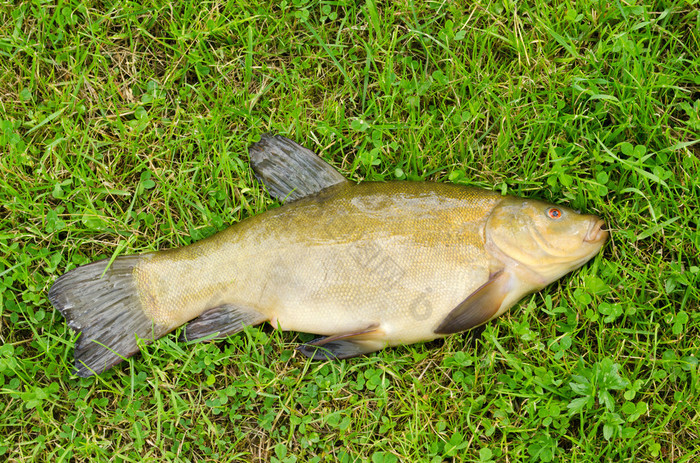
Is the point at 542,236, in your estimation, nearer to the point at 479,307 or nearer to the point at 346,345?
the point at 479,307

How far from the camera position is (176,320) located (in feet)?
11.5

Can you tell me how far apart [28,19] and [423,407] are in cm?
359

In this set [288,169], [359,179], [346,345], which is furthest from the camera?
[359,179]

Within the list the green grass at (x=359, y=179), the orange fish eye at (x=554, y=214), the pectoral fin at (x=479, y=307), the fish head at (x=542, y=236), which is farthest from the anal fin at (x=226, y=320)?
the orange fish eye at (x=554, y=214)

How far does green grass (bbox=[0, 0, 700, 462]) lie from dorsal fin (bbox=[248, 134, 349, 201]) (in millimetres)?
153

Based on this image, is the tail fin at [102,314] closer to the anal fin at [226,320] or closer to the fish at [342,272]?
the fish at [342,272]

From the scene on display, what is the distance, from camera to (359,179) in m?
3.78

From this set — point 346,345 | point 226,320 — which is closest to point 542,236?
point 346,345

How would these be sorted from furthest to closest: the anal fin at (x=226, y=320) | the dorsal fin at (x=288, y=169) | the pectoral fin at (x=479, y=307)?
the dorsal fin at (x=288, y=169), the anal fin at (x=226, y=320), the pectoral fin at (x=479, y=307)

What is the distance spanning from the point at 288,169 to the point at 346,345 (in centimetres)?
111

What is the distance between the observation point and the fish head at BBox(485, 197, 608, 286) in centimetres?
334

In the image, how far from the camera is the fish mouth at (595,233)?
3.36 meters

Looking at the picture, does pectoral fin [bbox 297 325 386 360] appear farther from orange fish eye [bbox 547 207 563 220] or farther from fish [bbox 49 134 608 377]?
orange fish eye [bbox 547 207 563 220]

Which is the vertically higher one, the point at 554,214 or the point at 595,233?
the point at 554,214
